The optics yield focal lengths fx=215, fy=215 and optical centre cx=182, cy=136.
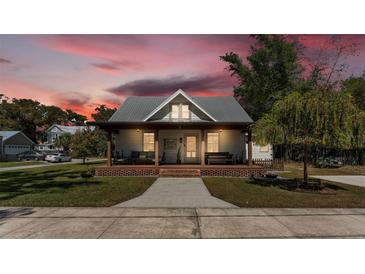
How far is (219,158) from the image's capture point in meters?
16.2

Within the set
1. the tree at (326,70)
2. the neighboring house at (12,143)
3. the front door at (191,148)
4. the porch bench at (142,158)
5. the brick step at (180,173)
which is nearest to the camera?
the brick step at (180,173)

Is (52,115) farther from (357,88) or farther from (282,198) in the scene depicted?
(357,88)

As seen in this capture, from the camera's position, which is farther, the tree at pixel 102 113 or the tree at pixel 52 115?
the tree at pixel 52 115

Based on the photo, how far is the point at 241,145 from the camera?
59.5 feet

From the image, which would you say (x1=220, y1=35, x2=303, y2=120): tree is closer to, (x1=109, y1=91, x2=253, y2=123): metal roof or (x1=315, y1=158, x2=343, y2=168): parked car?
(x1=315, y1=158, x2=343, y2=168): parked car

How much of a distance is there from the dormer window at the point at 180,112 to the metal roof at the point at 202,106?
2056 millimetres

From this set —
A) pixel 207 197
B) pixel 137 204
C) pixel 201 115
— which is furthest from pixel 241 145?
pixel 137 204

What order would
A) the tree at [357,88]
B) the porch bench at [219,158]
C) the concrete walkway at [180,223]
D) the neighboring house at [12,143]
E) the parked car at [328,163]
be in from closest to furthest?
the concrete walkway at [180,223] < the porch bench at [219,158] < the parked car at [328,163] < the tree at [357,88] < the neighboring house at [12,143]

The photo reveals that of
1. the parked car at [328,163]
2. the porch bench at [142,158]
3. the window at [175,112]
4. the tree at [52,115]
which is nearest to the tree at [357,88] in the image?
the parked car at [328,163]

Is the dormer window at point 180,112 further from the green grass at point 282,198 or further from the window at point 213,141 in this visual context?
the green grass at point 282,198

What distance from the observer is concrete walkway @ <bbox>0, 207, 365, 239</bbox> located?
5.10 m

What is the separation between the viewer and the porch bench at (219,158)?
53.0 feet
